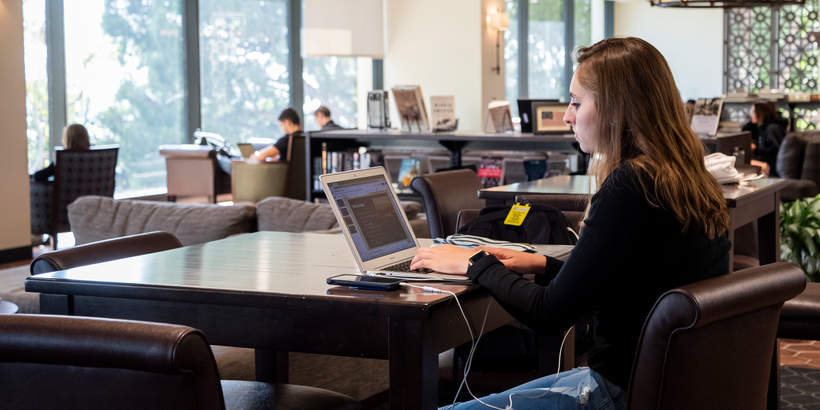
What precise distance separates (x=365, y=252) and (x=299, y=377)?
45.2 inches

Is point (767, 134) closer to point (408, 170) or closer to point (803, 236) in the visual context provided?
point (408, 170)

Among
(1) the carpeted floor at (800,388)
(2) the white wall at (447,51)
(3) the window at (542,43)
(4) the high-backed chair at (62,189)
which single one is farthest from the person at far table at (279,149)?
(1) the carpeted floor at (800,388)

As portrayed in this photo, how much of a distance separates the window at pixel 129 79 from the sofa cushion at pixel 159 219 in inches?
250

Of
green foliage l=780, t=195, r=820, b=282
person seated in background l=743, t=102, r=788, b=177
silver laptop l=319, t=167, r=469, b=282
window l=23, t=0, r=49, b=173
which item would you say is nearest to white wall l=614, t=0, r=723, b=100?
person seated in background l=743, t=102, r=788, b=177

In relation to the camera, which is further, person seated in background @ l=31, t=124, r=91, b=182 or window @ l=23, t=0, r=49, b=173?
window @ l=23, t=0, r=49, b=173

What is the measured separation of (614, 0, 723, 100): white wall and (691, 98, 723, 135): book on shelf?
9.32m

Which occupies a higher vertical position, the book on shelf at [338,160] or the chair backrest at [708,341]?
the book on shelf at [338,160]

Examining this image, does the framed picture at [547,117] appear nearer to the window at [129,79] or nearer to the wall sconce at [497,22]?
the wall sconce at [497,22]

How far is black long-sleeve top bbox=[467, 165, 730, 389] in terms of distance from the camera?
190 cm

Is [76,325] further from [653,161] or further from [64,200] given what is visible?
[64,200]

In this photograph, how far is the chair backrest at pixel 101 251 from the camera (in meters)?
2.71

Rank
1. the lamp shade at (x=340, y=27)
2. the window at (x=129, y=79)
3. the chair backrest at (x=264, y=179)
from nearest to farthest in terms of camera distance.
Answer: the lamp shade at (x=340, y=27) → the chair backrest at (x=264, y=179) → the window at (x=129, y=79)

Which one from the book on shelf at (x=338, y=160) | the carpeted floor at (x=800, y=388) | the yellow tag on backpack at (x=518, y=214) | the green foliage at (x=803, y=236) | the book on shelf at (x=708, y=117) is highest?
the book on shelf at (x=708, y=117)

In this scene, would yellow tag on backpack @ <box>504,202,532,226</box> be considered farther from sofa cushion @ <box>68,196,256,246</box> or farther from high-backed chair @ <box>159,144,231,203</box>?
high-backed chair @ <box>159,144,231,203</box>
